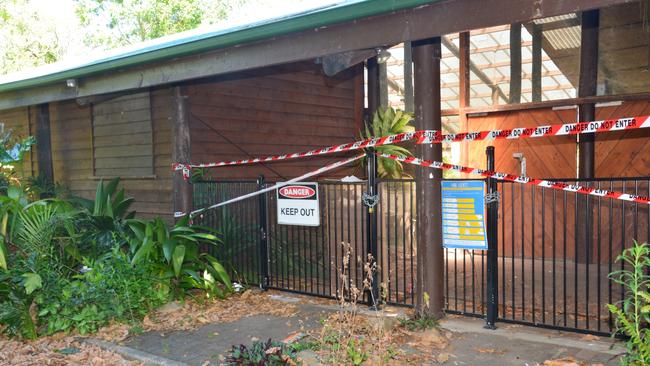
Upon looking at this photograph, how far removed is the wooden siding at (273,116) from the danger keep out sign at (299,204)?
6.02 feet

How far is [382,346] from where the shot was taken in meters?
4.40

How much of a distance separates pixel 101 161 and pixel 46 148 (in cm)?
187

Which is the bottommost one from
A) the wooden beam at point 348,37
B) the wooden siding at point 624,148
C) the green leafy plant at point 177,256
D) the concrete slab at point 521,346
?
the concrete slab at point 521,346

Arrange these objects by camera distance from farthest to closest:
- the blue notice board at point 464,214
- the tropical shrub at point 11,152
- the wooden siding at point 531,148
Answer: the tropical shrub at point 11,152 → the wooden siding at point 531,148 → the blue notice board at point 464,214

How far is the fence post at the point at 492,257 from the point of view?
520 centimetres

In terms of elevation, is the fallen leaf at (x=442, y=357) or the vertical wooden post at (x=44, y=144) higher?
the vertical wooden post at (x=44, y=144)

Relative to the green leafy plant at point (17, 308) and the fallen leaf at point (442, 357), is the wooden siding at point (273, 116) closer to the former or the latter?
the green leafy plant at point (17, 308)

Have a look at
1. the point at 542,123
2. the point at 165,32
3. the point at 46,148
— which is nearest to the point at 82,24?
the point at 165,32

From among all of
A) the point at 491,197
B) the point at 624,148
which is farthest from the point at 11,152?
the point at 624,148

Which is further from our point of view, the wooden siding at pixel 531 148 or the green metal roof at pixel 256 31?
the wooden siding at pixel 531 148

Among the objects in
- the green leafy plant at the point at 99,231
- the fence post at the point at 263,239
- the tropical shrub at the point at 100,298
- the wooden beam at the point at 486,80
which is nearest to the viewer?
the tropical shrub at the point at 100,298

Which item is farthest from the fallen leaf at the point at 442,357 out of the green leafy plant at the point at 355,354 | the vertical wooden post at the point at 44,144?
the vertical wooden post at the point at 44,144

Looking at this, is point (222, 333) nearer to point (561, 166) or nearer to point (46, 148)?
point (561, 166)

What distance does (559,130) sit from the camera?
15.0 feet
